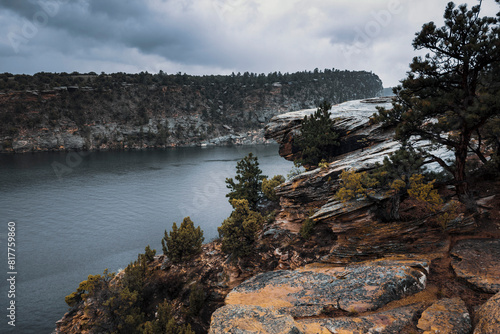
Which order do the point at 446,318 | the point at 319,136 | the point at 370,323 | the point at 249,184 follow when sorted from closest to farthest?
the point at 446,318, the point at 370,323, the point at 319,136, the point at 249,184

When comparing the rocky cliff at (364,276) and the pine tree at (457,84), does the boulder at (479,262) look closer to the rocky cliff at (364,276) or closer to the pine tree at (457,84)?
the rocky cliff at (364,276)

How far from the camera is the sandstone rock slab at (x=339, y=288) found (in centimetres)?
1030

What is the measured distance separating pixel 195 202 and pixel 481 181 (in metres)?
48.6

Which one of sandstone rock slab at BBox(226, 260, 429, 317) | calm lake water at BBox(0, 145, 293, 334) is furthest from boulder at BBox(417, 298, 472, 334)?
calm lake water at BBox(0, 145, 293, 334)

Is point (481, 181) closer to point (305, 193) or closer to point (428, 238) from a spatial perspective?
point (428, 238)

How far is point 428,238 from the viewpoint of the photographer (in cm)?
1426

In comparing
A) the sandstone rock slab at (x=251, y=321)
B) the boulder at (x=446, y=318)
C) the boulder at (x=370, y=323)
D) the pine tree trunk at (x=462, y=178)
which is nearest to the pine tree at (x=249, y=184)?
the pine tree trunk at (x=462, y=178)

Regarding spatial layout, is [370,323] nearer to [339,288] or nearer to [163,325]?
[339,288]

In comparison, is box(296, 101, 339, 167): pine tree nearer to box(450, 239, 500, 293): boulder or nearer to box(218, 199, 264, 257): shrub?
box(218, 199, 264, 257): shrub

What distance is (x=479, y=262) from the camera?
35.8ft

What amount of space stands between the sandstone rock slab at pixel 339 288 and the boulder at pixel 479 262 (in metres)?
1.38

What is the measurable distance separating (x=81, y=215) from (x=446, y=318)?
54.7 metres

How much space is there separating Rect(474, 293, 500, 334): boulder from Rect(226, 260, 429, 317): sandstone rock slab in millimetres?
2865

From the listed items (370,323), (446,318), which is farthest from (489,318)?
(370,323)
